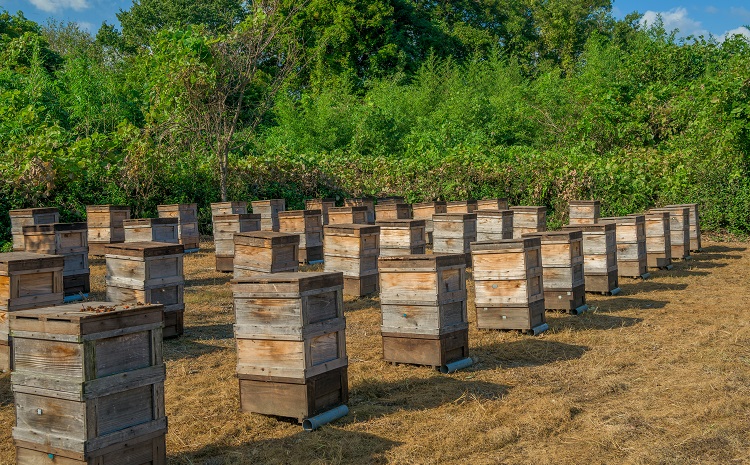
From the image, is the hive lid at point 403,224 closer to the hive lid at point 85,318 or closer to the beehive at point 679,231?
the beehive at point 679,231

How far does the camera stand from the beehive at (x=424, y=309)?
8625 mm

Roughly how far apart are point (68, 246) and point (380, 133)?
19.9 metres

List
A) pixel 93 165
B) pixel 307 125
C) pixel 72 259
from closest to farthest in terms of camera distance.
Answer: pixel 72 259 → pixel 93 165 → pixel 307 125

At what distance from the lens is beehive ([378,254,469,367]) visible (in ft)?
28.3

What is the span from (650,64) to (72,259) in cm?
2535

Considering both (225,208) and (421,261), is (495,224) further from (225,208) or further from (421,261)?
(225,208)

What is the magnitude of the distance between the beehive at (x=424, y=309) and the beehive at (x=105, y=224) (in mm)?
11017

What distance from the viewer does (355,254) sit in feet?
43.9

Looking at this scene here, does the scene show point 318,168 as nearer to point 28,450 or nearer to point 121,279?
point 121,279

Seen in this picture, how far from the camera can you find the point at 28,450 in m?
5.59

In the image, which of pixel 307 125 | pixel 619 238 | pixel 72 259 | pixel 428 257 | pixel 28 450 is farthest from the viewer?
pixel 307 125

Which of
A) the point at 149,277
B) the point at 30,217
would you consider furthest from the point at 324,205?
the point at 149,277

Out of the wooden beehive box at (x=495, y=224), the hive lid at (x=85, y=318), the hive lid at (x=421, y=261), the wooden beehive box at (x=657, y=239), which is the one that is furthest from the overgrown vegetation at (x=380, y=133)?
the hive lid at (x=85, y=318)

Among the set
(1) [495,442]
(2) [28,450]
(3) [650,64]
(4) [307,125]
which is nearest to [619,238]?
(1) [495,442]
